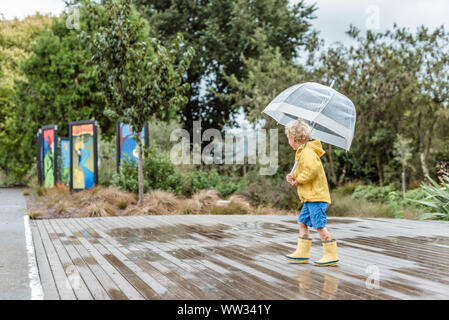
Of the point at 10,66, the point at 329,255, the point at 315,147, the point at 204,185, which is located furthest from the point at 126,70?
the point at 10,66

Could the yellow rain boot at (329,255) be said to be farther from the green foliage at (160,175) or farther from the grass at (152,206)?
the green foliage at (160,175)

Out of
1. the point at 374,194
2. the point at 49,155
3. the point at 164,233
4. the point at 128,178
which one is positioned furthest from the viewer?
the point at 49,155

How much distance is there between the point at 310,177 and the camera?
4688mm

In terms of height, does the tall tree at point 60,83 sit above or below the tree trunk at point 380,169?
above

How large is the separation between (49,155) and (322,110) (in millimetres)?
15605

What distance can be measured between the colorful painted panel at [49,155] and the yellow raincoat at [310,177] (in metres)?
14.2

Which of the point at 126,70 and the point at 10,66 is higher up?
the point at 10,66

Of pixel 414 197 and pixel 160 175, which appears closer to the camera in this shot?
pixel 160 175

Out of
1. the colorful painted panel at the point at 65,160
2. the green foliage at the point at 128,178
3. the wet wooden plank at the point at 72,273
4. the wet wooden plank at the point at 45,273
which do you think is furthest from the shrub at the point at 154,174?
the wet wooden plank at the point at 72,273

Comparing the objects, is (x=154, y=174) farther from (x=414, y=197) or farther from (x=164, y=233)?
(x=414, y=197)

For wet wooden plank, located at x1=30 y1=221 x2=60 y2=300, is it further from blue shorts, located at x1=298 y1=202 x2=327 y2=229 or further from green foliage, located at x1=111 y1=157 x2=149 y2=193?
green foliage, located at x1=111 y1=157 x2=149 y2=193

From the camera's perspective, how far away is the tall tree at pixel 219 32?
26.0m

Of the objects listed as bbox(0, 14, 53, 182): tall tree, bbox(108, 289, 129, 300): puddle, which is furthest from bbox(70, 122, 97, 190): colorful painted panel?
bbox(0, 14, 53, 182): tall tree

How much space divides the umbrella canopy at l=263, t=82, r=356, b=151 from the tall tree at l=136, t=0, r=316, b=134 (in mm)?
20223
